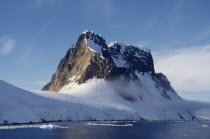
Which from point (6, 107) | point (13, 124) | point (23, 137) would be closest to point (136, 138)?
point (23, 137)

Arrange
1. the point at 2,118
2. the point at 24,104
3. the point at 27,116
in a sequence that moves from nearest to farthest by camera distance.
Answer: the point at 2,118, the point at 27,116, the point at 24,104

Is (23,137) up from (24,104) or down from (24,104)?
down

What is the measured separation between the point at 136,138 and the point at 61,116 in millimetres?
83532

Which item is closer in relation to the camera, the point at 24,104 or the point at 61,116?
the point at 24,104

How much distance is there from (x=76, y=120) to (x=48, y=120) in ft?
87.9

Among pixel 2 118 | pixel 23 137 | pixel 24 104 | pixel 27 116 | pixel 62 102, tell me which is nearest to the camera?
pixel 23 137

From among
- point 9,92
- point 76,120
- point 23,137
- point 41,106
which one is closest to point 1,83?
point 9,92

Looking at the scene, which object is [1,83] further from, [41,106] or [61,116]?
[61,116]

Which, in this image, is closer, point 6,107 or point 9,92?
point 6,107

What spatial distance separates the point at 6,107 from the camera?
144375 millimetres

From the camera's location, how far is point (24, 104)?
547ft

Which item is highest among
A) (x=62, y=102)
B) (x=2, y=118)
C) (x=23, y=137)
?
(x=62, y=102)

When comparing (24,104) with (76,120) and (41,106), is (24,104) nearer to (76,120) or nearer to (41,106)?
(41,106)

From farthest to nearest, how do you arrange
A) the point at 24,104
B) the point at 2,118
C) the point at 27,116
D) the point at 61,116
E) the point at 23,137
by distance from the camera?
1. the point at 61,116
2. the point at 24,104
3. the point at 27,116
4. the point at 2,118
5. the point at 23,137
